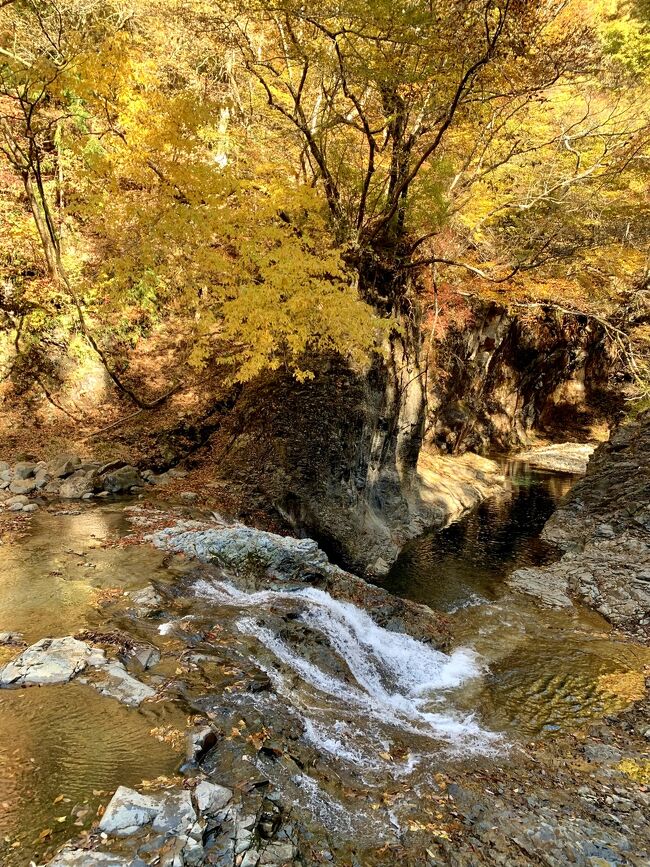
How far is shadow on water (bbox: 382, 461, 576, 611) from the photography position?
1198cm

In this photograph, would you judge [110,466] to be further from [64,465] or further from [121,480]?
[64,465]

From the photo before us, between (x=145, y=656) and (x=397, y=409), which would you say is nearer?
(x=145, y=656)

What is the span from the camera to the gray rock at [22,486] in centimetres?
1082

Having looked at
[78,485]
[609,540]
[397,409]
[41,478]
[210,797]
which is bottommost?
[609,540]

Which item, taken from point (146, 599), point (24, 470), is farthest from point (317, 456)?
point (24, 470)

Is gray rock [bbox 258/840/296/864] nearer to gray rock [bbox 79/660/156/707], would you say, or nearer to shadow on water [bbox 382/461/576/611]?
gray rock [bbox 79/660/156/707]

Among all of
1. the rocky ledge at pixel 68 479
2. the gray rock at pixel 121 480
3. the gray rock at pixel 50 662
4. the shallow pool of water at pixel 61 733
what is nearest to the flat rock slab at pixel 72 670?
the gray rock at pixel 50 662

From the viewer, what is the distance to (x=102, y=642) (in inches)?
217

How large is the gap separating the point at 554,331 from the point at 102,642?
97.0 ft

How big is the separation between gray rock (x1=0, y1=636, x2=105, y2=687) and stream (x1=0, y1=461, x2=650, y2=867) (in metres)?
0.17

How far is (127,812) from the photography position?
11.0 feet

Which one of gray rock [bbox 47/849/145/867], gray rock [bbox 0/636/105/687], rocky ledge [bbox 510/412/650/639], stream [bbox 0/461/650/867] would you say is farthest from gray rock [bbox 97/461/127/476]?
rocky ledge [bbox 510/412/650/639]

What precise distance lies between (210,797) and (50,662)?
2313 mm

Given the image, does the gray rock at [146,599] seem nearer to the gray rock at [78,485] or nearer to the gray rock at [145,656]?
the gray rock at [145,656]
